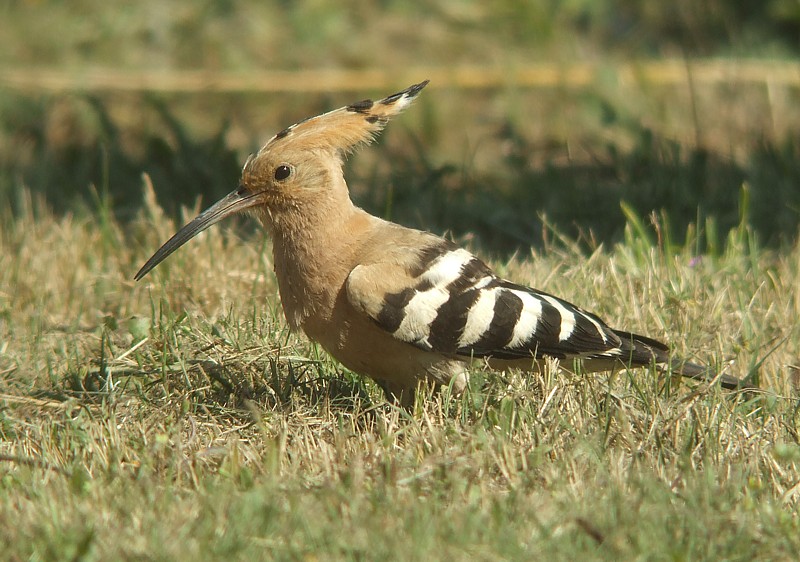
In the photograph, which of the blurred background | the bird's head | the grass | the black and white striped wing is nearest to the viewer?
the grass

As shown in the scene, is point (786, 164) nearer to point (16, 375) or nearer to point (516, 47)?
point (516, 47)

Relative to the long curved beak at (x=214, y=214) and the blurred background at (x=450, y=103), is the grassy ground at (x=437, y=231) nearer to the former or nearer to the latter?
the blurred background at (x=450, y=103)

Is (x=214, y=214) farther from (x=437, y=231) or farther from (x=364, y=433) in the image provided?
(x=437, y=231)

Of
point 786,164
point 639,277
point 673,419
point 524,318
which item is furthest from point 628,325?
point 786,164

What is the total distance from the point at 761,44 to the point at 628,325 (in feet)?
11.0

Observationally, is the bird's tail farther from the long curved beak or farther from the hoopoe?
the long curved beak

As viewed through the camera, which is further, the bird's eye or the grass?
the bird's eye

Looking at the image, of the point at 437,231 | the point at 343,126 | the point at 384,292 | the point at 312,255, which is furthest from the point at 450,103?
the point at 384,292

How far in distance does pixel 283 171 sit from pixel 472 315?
0.64m

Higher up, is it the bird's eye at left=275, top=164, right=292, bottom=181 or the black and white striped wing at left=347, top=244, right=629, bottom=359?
the bird's eye at left=275, top=164, right=292, bottom=181

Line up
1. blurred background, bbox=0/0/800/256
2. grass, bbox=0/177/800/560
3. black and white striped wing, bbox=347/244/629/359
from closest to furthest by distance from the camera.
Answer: grass, bbox=0/177/800/560
black and white striped wing, bbox=347/244/629/359
blurred background, bbox=0/0/800/256

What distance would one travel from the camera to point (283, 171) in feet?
10.2

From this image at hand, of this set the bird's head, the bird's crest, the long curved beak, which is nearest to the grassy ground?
the long curved beak

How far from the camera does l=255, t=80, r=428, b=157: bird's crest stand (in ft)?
10.3
